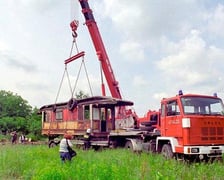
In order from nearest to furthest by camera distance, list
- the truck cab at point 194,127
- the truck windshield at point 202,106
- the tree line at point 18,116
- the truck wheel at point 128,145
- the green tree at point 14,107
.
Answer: the truck cab at point 194,127 < the truck windshield at point 202,106 < the truck wheel at point 128,145 < the tree line at point 18,116 < the green tree at point 14,107

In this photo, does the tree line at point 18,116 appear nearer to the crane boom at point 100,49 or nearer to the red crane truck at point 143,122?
the red crane truck at point 143,122

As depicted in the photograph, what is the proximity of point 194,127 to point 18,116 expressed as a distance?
4345 centimetres

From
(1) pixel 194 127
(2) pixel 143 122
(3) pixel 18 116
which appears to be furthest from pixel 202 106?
(3) pixel 18 116

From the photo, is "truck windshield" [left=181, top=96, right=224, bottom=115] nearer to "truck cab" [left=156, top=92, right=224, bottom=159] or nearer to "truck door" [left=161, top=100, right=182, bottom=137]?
"truck cab" [left=156, top=92, right=224, bottom=159]

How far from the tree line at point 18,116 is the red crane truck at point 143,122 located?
1694 centimetres

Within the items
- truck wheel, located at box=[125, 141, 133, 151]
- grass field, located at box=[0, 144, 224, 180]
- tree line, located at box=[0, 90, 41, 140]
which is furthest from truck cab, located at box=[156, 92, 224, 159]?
tree line, located at box=[0, 90, 41, 140]

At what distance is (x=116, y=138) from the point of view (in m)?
17.2

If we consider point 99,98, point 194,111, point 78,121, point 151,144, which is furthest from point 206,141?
point 78,121

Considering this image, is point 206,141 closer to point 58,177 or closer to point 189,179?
point 189,179

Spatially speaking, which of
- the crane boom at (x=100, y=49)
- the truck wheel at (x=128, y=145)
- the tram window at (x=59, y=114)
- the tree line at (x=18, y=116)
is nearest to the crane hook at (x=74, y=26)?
the crane boom at (x=100, y=49)

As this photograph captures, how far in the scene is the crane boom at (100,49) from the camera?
825 inches

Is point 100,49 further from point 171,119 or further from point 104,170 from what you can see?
point 104,170

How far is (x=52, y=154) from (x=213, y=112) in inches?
249

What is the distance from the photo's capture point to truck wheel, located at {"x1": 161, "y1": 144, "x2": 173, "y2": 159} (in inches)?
456
